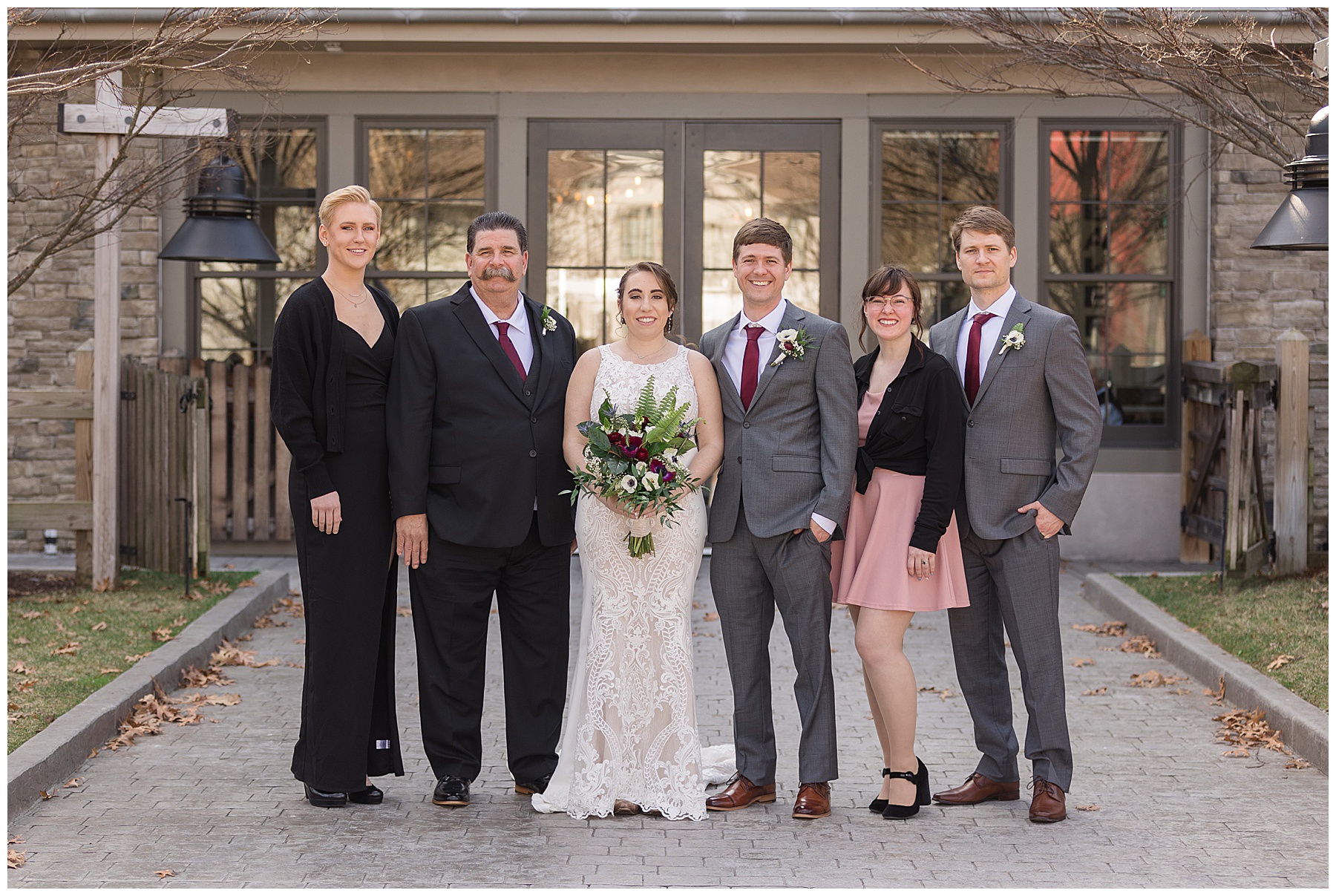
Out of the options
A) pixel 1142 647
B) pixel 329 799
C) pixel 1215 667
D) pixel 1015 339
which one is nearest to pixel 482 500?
pixel 329 799

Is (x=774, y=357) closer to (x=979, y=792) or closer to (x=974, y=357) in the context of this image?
(x=974, y=357)

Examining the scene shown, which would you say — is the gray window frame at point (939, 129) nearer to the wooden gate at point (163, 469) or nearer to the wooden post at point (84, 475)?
the wooden gate at point (163, 469)

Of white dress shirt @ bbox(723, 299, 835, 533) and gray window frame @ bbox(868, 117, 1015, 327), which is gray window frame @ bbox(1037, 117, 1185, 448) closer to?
gray window frame @ bbox(868, 117, 1015, 327)

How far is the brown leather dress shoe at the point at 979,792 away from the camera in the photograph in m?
5.18

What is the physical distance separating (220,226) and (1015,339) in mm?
5808

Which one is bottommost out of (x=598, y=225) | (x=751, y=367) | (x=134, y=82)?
(x=751, y=367)

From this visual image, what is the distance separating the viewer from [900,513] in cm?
500

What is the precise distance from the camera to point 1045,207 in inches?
439

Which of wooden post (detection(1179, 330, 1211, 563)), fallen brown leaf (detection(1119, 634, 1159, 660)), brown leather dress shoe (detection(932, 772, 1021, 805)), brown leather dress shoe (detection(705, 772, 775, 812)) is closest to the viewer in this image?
brown leather dress shoe (detection(705, 772, 775, 812))

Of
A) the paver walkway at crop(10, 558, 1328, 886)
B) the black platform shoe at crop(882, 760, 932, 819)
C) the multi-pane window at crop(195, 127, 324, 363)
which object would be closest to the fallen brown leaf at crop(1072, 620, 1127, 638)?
the paver walkway at crop(10, 558, 1328, 886)

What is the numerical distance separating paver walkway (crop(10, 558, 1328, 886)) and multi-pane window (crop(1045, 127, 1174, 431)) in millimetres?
5298

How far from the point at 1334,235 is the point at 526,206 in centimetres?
645

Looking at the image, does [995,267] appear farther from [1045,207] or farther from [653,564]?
[1045,207]

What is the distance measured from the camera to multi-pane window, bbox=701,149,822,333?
36.8 ft
